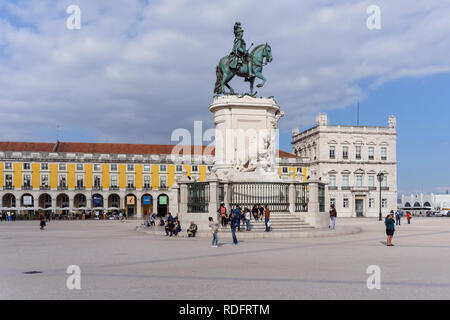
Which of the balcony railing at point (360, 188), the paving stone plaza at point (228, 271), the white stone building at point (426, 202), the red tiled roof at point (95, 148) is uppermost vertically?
the red tiled roof at point (95, 148)

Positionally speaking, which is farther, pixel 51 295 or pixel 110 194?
pixel 110 194

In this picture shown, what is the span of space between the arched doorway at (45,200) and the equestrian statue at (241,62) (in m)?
51.8

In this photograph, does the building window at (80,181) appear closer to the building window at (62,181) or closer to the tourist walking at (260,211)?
the building window at (62,181)

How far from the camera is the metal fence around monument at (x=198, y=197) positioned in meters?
22.4

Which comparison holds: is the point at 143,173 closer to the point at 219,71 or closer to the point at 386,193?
the point at 386,193

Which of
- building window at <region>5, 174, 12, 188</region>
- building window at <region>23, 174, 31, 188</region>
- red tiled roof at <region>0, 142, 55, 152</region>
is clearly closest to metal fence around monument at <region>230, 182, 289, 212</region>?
building window at <region>23, 174, 31, 188</region>

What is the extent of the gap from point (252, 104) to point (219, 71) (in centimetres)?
262

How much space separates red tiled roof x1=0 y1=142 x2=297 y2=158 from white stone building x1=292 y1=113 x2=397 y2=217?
6882 millimetres

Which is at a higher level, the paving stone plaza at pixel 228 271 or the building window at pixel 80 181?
the building window at pixel 80 181

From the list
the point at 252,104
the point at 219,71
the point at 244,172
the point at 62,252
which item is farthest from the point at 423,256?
the point at 219,71

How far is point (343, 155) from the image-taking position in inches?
2908

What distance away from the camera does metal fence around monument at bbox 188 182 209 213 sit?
22.4 metres

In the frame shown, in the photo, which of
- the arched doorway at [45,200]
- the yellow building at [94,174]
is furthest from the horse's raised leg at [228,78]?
the arched doorway at [45,200]

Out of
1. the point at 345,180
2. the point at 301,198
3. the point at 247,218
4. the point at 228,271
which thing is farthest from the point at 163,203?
the point at 228,271
